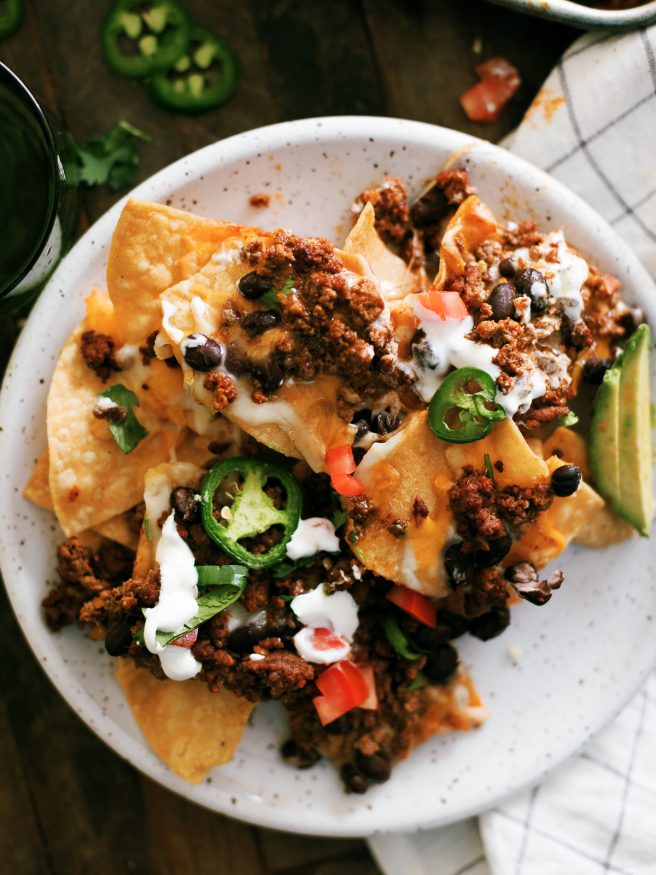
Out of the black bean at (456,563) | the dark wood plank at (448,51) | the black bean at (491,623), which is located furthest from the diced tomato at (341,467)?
the dark wood plank at (448,51)

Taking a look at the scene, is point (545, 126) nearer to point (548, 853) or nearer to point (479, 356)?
point (479, 356)

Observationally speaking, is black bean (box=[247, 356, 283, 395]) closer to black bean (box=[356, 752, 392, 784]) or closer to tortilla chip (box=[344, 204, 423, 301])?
tortilla chip (box=[344, 204, 423, 301])

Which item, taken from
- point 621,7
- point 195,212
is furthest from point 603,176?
point 195,212

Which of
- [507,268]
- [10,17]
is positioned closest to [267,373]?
[507,268]

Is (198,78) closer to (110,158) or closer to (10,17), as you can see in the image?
Answer: (110,158)

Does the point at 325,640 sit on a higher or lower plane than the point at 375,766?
higher
